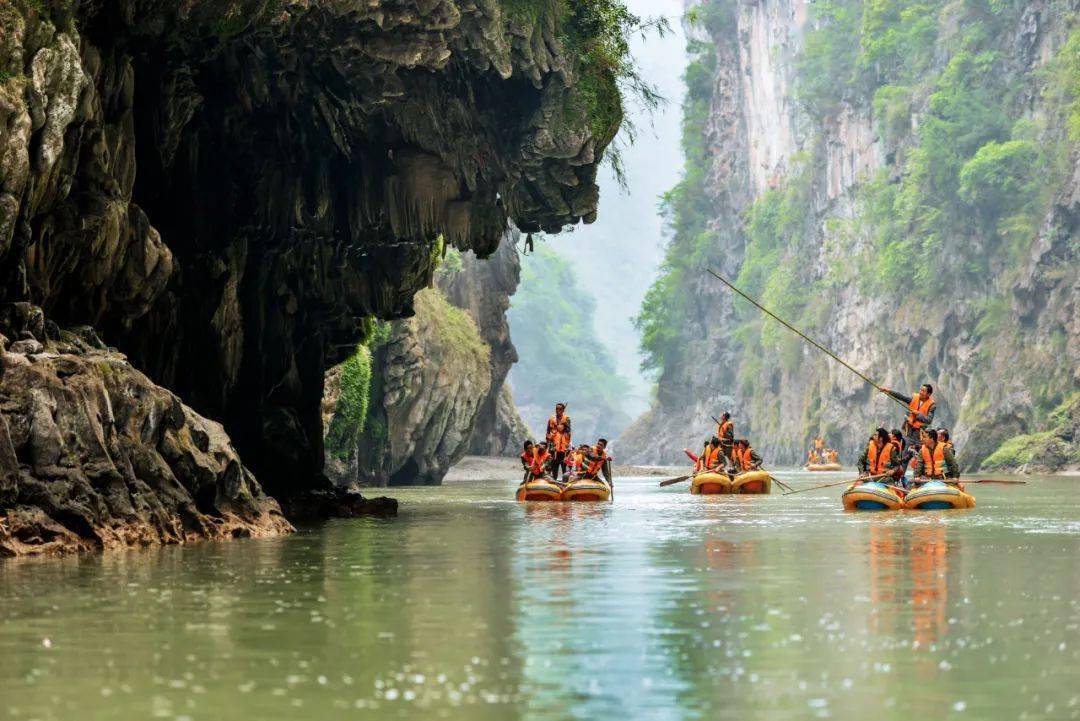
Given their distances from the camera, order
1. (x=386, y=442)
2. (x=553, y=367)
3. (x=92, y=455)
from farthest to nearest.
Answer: (x=553, y=367), (x=386, y=442), (x=92, y=455)

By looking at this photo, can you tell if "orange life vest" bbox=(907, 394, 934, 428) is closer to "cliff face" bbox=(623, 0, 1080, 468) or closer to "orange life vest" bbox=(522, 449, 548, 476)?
"orange life vest" bbox=(522, 449, 548, 476)

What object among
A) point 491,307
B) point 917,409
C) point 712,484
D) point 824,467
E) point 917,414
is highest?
point 491,307

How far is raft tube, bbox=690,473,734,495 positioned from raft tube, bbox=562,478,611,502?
20.3 feet

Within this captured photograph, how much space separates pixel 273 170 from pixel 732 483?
17.0 meters

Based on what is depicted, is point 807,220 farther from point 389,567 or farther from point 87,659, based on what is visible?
point 87,659

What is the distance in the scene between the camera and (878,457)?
31.5 meters

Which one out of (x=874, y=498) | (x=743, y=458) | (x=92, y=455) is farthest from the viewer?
(x=743, y=458)

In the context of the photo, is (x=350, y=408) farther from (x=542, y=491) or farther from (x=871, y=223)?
(x=871, y=223)

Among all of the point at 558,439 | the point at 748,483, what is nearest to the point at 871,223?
the point at 748,483

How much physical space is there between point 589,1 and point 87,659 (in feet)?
74.2

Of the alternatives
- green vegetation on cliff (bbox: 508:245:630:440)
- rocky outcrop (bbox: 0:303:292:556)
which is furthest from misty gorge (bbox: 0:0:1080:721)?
green vegetation on cliff (bbox: 508:245:630:440)

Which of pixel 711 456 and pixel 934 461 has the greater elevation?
pixel 711 456

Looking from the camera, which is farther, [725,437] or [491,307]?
[491,307]

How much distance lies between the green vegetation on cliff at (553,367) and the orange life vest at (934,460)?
14100 cm
